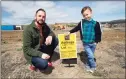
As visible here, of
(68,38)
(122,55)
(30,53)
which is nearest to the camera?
(30,53)

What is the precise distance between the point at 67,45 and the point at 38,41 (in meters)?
0.70

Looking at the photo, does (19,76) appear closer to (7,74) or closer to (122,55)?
(7,74)

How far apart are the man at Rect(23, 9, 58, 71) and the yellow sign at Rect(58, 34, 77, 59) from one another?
25cm

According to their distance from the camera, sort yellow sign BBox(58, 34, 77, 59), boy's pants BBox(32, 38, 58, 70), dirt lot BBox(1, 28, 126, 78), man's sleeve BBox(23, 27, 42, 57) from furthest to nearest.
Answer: yellow sign BBox(58, 34, 77, 59) → dirt lot BBox(1, 28, 126, 78) → boy's pants BBox(32, 38, 58, 70) → man's sleeve BBox(23, 27, 42, 57)

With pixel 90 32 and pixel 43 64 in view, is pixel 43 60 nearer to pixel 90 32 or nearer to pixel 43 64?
pixel 43 64

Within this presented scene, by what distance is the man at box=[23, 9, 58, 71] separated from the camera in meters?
5.01

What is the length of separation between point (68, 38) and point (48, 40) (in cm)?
51

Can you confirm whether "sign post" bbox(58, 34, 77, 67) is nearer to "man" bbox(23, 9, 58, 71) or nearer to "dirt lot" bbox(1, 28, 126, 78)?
"man" bbox(23, 9, 58, 71)

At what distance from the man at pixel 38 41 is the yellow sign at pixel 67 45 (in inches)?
9.9

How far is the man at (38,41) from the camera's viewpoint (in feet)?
16.4

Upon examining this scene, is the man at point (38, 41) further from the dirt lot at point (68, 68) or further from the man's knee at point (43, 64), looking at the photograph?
the dirt lot at point (68, 68)

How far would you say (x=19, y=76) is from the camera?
5.23 m

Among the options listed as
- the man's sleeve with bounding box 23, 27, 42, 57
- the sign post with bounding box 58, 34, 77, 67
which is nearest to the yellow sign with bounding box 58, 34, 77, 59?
the sign post with bounding box 58, 34, 77, 67

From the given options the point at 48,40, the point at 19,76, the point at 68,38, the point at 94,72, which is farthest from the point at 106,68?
the point at 19,76
